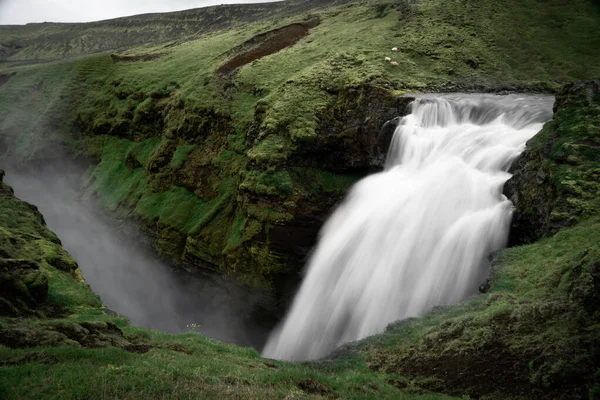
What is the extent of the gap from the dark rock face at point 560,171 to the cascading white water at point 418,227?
73cm

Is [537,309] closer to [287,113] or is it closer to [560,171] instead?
[560,171]

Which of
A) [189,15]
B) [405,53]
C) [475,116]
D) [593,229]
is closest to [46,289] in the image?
[593,229]

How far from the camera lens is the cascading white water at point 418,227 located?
17.0 metres

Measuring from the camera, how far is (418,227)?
62.1 ft

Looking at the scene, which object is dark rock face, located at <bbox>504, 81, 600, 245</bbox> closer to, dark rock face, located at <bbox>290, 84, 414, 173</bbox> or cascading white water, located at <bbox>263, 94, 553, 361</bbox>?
cascading white water, located at <bbox>263, 94, 553, 361</bbox>

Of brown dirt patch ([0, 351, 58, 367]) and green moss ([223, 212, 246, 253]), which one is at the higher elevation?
brown dirt patch ([0, 351, 58, 367])

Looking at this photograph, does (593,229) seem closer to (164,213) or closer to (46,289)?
(46,289)

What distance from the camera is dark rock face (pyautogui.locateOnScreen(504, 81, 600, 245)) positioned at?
14.7 m

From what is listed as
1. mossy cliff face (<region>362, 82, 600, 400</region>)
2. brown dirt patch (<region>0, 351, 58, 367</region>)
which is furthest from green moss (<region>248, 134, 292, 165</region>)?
brown dirt patch (<region>0, 351, 58, 367</region>)

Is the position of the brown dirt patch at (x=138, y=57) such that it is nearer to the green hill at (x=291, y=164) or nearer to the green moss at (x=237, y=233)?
the green hill at (x=291, y=164)

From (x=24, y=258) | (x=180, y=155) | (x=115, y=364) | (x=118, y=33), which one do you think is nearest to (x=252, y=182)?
(x=180, y=155)

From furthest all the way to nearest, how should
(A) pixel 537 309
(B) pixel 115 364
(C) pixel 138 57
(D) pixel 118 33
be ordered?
(D) pixel 118 33 < (C) pixel 138 57 < (A) pixel 537 309 < (B) pixel 115 364

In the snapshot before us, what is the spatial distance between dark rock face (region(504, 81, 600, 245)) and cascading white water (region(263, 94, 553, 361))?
734 mm

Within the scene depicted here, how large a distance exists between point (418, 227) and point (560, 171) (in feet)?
18.8
